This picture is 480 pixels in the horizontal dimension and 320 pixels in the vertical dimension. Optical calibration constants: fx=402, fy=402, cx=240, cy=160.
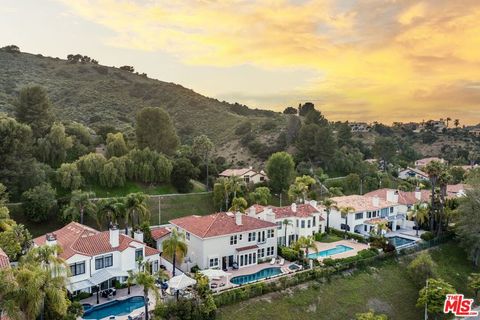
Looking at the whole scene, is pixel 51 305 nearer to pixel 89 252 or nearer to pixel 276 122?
pixel 89 252

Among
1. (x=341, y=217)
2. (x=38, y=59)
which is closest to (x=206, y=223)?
(x=341, y=217)

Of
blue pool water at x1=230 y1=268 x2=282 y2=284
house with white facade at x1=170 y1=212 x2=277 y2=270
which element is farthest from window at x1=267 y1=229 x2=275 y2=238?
blue pool water at x1=230 y1=268 x2=282 y2=284

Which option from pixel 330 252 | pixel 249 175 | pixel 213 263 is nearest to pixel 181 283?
pixel 213 263

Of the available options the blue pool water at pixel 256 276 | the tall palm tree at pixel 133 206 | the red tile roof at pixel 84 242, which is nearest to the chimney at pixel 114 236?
the red tile roof at pixel 84 242

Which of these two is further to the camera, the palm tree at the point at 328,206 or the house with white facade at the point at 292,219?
the palm tree at the point at 328,206

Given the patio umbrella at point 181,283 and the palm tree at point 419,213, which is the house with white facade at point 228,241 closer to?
the patio umbrella at point 181,283
